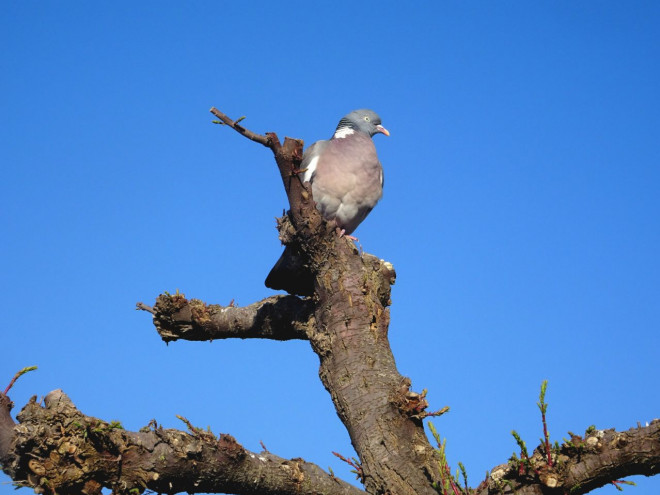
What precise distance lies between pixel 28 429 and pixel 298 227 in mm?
1909

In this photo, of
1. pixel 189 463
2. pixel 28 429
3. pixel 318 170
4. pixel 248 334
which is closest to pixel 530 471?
pixel 189 463

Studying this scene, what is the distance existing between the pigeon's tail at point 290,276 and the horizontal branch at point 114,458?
1.63 metres

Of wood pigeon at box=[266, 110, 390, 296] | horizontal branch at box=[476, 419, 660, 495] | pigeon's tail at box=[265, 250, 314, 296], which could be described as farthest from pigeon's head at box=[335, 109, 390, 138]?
horizontal branch at box=[476, 419, 660, 495]

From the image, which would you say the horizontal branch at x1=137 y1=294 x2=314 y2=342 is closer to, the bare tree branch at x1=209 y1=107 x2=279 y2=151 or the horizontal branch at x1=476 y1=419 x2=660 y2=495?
the bare tree branch at x1=209 y1=107 x2=279 y2=151

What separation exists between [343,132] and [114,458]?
3.79 meters

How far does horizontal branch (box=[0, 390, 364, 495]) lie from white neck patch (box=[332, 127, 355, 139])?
3.31m

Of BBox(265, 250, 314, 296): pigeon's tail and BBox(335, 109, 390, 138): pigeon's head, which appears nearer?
BBox(265, 250, 314, 296): pigeon's tail

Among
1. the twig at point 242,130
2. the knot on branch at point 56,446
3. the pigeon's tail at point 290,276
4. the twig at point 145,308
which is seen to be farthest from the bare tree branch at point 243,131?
the twig at point 145,308

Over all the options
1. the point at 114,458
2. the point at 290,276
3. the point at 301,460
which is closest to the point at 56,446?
the point at 114,458

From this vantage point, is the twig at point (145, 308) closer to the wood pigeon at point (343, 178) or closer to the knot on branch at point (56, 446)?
the wood pigeon at point (343, 178)

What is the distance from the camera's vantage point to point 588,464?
3.12 m

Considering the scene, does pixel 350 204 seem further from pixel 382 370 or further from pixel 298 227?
pixel 382 370

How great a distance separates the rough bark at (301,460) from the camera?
9.89ft

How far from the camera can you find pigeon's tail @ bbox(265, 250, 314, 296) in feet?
15.8
